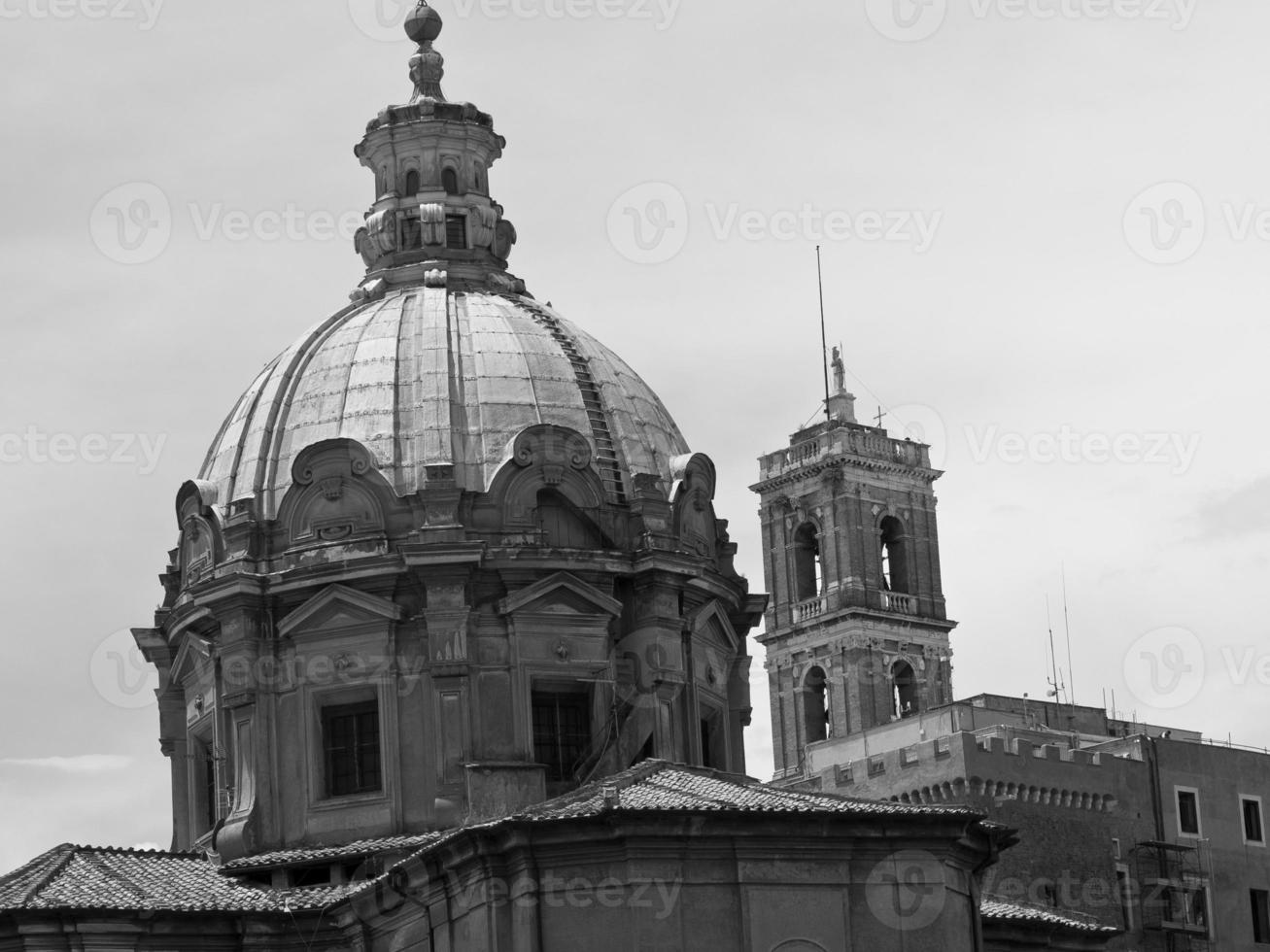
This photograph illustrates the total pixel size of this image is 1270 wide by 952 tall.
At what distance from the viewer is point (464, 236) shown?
255 feet

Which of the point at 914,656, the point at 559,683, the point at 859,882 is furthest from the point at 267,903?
the point at 914,656

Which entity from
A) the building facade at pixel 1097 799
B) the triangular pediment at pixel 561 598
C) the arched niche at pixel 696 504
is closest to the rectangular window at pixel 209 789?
the triangular pediment at pixel 561 598

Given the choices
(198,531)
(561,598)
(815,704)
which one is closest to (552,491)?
(561,598)

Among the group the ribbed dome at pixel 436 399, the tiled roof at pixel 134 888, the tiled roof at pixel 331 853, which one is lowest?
the tiled roof at pixel 134 888

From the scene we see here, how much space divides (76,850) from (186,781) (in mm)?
6912

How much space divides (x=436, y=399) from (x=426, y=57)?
35.1ft

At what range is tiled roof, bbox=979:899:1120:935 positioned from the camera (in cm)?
6712

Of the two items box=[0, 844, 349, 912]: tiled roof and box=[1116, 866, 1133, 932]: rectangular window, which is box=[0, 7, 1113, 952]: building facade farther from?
box=[1116, 866, 1133, 932]: rectangular window


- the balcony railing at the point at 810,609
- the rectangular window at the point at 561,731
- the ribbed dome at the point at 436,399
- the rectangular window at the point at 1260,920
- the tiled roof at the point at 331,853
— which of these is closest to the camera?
the tiled roof at the point at 331,853

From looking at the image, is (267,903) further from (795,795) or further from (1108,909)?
(1108,909)

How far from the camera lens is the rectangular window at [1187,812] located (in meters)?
105

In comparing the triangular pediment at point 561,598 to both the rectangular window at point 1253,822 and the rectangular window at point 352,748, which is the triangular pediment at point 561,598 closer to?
the rectangular window at point 352,748

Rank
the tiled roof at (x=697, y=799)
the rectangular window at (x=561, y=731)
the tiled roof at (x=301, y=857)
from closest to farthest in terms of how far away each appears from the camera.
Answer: the tiled roof at (x=697, y=799) → the tiled roof at (x=301, y=857) → the rectangular window at (x=561, y=731)

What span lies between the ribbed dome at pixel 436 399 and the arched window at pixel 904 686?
275 feet
